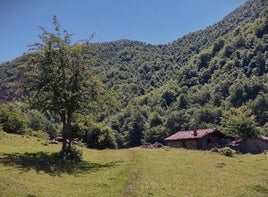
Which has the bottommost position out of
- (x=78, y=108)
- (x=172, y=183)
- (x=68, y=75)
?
(x=172, y=183)

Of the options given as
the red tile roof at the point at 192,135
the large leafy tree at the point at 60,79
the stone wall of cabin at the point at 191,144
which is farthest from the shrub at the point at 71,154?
the stone wall of cabin at the point at 191,144

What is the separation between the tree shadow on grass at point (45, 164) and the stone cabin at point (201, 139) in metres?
54.5

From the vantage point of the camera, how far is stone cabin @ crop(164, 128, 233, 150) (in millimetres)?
93312

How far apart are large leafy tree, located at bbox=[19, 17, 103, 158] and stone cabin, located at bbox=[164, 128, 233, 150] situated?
1988 inches

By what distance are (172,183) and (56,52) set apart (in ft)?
77.1

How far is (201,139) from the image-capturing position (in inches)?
3674

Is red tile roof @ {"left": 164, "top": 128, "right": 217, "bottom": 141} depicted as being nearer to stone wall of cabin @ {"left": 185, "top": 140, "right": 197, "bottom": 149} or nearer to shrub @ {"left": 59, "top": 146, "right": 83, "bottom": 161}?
stone wall of cabin @ {"left": 185, "top": 140, "right": 197, "bottom": 149}

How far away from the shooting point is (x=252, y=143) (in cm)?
9550

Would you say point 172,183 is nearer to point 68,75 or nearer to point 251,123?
→ point 68,75

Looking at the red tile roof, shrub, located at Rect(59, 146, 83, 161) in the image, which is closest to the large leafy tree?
shrub, located at Rect(59, 146, 83, 161)

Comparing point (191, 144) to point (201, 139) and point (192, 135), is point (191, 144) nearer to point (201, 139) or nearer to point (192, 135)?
point (192, 135)

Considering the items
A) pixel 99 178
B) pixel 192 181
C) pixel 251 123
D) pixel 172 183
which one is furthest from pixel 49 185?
pixel 251 123

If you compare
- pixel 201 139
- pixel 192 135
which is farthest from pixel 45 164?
pixel 192 135

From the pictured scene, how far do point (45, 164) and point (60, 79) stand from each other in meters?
11.7
